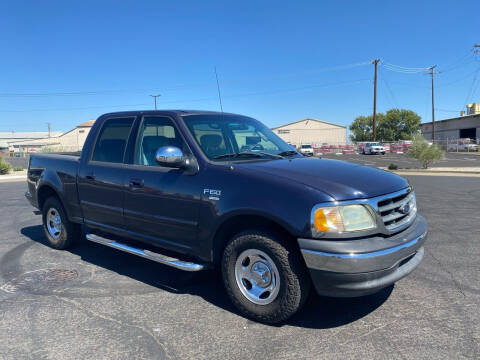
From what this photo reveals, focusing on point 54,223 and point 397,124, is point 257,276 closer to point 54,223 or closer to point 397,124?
point 54,223

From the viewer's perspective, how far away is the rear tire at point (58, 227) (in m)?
5.44

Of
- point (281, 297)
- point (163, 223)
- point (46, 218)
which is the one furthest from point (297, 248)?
point (46, 218)

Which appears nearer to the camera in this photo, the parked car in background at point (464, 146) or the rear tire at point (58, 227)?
the rear tire at point (58, 227)

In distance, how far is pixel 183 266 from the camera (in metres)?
3.63

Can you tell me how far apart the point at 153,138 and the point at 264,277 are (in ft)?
6.66

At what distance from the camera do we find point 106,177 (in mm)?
4527

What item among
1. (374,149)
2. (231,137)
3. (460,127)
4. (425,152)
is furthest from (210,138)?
(460,127)

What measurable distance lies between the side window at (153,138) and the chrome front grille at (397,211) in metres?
2.10

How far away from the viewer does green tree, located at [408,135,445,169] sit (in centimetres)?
2020

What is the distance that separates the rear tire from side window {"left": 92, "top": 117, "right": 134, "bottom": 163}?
1.19 metres

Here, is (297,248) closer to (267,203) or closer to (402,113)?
(267,203)

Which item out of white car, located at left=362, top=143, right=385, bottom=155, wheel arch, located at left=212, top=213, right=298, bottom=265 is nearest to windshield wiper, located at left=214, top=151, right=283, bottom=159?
wheel arch, located at left=212, top=213, right=298, bottom=265

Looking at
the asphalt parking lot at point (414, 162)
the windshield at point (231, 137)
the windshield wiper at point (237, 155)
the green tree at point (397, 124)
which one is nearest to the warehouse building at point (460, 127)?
the green tree at point (397, 124)

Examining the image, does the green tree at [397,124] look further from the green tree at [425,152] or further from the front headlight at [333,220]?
the front headlight at [333,220]
